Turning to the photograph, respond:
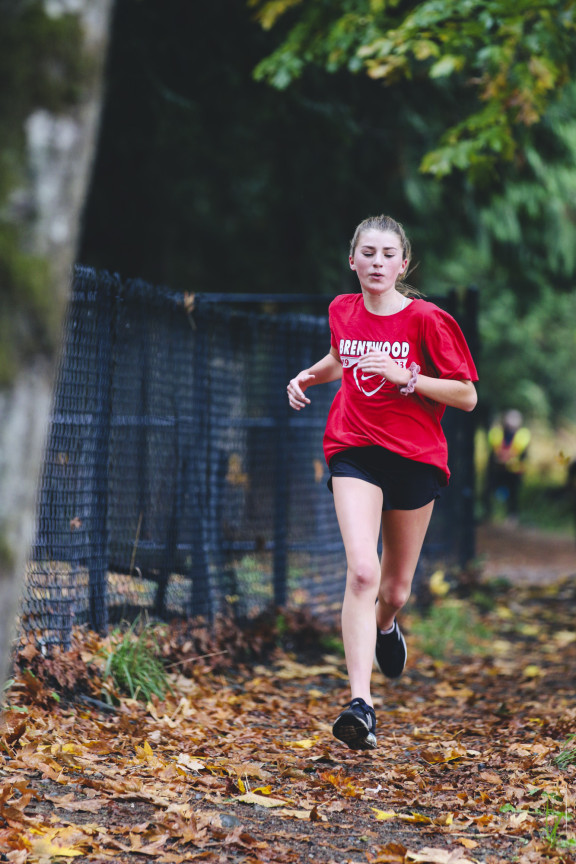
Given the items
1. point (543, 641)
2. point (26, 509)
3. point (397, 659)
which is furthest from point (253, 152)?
point (26, 509)

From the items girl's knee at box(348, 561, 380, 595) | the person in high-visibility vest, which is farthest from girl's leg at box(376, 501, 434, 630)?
the person in high-visibility vest

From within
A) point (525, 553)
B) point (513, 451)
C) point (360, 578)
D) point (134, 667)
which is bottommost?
point (525, 553)

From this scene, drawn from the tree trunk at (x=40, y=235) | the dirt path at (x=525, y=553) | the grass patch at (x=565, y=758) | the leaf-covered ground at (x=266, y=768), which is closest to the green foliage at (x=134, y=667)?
the leaf-covered ground at (x=266, y=768)

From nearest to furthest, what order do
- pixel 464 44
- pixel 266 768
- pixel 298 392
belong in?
pixel 266 768 → pixel 298 392 → pixel 464 44

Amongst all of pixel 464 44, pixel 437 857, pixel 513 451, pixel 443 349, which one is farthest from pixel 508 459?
pixel 437 857

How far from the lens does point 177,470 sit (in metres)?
6.25

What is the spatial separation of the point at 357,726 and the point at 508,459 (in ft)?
54.3

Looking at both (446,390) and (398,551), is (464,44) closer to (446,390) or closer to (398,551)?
(446,390)

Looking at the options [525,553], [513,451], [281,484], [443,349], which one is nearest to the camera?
[443,349]

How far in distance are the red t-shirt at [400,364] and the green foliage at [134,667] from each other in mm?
1511

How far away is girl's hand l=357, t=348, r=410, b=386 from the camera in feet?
13.6

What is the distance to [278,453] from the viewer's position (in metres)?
7.48

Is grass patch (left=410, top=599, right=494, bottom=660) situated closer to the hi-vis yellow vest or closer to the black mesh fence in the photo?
the black mesh fence

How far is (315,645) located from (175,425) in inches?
81.6
